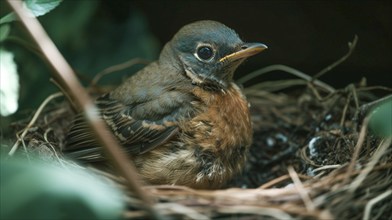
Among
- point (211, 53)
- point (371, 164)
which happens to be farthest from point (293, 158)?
point (371, 164)

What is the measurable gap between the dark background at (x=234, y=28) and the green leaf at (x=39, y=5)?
1.15m

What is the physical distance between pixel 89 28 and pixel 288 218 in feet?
8.59

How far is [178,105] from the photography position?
3.39 meters

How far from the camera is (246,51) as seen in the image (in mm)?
3498

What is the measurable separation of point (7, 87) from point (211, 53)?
1.14 meters

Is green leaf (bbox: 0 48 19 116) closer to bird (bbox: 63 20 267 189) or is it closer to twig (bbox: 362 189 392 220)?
bird (bbox: 63 20 267 189)

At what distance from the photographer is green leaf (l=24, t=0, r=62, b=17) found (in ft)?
9.86

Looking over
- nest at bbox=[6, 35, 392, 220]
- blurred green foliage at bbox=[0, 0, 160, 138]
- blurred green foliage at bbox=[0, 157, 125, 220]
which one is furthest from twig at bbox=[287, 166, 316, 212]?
blurred green foliage at bbox=[0, 0, 160, 138]

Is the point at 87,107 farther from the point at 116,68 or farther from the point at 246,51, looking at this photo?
the point at 116,68

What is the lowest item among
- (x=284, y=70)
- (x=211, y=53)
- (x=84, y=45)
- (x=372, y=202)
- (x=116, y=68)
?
(x=372, y=202)

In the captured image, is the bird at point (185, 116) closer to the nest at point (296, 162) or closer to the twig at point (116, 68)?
the nest at point (296, 162)

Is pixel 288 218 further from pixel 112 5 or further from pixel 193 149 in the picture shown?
pixel 112 5

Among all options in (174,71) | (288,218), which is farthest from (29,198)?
(174,71)

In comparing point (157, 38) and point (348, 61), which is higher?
point (157, 38)
